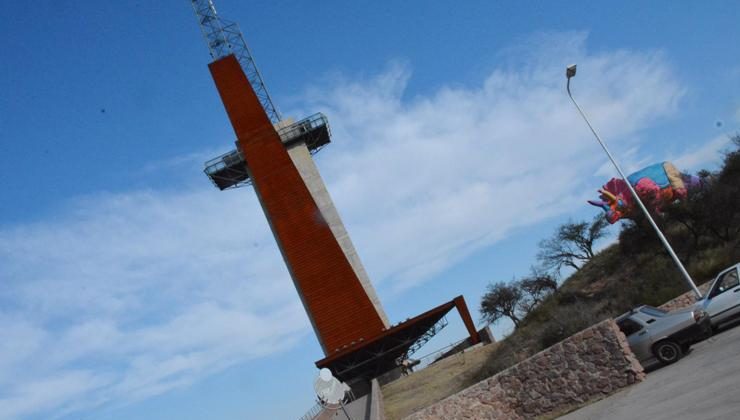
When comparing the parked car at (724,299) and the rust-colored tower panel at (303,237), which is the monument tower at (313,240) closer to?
the rust-colored tower panel at (303,237)

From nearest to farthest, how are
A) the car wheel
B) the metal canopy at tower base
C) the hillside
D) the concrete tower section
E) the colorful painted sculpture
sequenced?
the car wheel
the hillside
the metal canopy at tower base
the concrete tower section
the colorful painted sculpture

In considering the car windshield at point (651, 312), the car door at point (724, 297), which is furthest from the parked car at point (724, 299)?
the car windshield at point (651, 312)

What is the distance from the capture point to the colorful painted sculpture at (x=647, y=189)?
4291 cm

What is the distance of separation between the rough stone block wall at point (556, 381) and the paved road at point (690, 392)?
0.62 m

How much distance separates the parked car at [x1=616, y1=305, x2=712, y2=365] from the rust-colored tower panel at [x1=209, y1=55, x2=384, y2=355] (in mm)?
21774

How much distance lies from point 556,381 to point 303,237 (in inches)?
992

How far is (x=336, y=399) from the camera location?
45.1 feet

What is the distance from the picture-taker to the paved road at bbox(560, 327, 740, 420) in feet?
25.1

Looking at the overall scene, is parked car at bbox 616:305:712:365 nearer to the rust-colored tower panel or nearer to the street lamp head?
the street lamp head

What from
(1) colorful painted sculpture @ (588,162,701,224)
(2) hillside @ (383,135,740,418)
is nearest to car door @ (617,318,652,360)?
(2) hillside @ (383,135,740,418)

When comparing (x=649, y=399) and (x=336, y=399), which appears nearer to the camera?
(x=649, y=399)

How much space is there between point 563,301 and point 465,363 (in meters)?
18.4

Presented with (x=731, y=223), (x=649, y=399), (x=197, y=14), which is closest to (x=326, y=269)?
(x=731, y=223)

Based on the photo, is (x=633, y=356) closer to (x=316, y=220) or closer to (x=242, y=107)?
(x=316, y=220)
